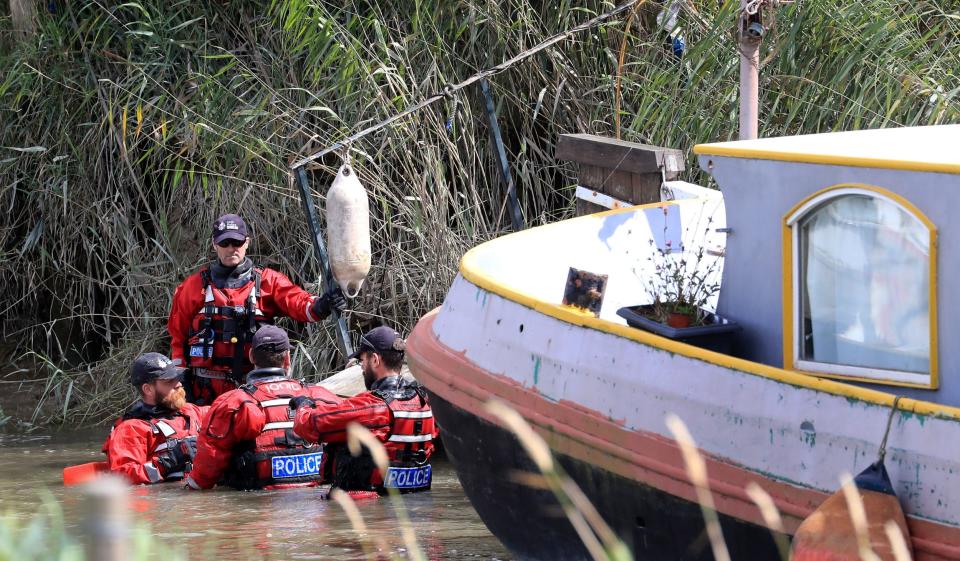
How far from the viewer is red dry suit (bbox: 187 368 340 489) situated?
719 cm

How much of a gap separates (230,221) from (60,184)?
3059mm

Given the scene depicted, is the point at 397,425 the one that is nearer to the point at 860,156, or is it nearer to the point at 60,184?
the point at 860,156

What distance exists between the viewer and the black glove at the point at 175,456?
7.76 m

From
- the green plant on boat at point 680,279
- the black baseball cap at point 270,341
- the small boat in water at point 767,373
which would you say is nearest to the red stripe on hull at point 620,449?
the small boat in water at point 767,373

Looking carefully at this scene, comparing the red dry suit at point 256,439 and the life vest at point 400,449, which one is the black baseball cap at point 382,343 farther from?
the red dry suit at point 256,439

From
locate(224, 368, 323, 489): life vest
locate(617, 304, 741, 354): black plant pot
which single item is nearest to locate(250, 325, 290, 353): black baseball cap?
locate(224, 368, 323, 489): life vest

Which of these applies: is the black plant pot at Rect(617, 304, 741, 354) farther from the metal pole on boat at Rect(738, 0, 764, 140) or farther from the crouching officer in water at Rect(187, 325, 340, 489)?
the crouching officer in water at Rect(187, 325, 340, 489)

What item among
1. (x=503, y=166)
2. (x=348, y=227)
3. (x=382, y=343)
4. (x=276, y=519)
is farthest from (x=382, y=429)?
(x=503, y=166)

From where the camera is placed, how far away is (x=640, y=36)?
9.98 m

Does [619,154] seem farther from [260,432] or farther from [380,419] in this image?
[260,432]

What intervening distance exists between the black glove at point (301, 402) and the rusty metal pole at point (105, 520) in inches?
199

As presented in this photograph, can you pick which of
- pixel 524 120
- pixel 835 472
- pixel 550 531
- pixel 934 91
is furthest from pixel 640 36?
pixel 835 472

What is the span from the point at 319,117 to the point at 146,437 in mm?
2849

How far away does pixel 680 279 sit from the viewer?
5062 mm
